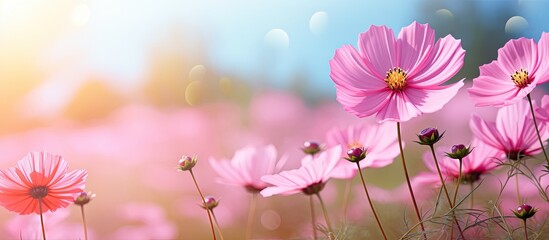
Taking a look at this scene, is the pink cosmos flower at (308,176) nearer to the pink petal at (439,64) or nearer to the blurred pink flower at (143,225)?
the pink petal at (439,64)

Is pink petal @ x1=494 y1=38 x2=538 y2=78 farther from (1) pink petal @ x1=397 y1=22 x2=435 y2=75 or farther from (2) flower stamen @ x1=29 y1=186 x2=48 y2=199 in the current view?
(2) flower stamen @ x1=29 y1=186 x2=48 y2=199

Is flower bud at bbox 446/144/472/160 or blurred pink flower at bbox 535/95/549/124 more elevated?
blurred pink flower at bbox 535/95/549/124

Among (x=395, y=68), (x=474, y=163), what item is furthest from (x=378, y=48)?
(x=474, y=163)

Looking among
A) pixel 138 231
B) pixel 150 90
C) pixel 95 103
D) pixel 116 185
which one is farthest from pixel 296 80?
pixel 138 231

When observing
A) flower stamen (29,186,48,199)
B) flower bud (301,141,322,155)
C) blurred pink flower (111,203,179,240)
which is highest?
blurred pink flower (111,203,179,240)

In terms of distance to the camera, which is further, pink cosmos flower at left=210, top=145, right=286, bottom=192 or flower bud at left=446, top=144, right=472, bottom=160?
pink cosmos flower at left=210, top=145, right=286, bottom=192

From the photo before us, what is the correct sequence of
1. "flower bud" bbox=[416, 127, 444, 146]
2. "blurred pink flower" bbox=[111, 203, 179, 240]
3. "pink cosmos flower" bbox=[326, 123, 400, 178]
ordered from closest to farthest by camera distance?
"flower bud" bbox=[416, 127, 444, 146] < "pink cosmos flower" bbox=[326, 123, 400, 178] < "blurred pink flower" bbox=[111, 203, 179, 240]

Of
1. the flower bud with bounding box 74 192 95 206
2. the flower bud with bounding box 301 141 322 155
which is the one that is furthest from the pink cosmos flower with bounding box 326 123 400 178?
the flower bud with bounding box 74 192 95 206

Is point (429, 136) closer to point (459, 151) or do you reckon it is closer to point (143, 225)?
point (459, 151)
